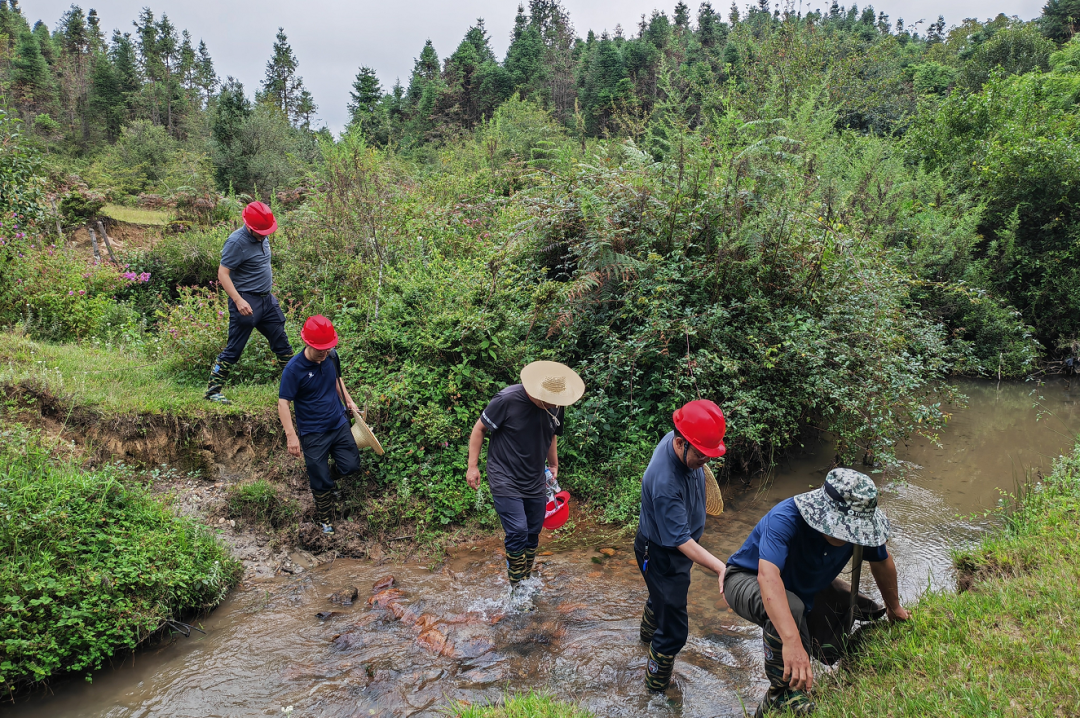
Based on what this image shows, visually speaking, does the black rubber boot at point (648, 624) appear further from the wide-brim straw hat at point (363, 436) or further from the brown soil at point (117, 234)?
the brown soil at point (117, 234)

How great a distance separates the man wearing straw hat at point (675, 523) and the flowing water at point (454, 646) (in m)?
0.47

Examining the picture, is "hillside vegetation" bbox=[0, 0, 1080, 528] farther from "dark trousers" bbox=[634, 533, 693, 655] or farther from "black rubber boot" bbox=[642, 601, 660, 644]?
"dark trousers" bbox=[634, 533, 693, 655]

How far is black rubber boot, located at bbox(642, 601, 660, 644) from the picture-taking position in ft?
12.6

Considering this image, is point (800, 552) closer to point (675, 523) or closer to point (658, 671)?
point (675, 523)

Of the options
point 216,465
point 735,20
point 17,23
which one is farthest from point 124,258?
point 17,23

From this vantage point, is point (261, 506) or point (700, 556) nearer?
point (700, 556)

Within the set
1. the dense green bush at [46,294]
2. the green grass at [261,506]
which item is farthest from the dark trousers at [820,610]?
the dense green bush at [46,294]

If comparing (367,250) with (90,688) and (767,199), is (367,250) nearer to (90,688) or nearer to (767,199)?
(767,199)

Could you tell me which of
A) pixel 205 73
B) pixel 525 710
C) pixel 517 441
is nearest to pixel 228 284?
pixel 517 441

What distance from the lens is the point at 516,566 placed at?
4438 mm

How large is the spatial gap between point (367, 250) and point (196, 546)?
17.8ft

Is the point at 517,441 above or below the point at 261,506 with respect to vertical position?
above

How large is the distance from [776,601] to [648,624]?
1473mm

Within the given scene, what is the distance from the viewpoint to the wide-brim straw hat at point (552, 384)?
13.6 feet
